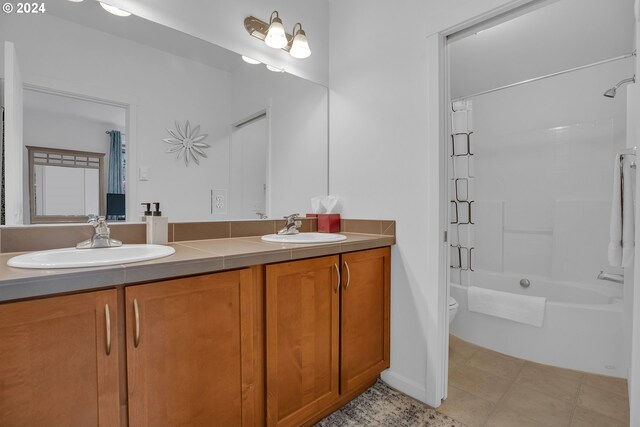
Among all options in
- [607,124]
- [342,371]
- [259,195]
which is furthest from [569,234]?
[259,195]

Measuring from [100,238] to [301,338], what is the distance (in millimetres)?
898

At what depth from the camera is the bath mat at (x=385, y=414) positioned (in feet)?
4.80

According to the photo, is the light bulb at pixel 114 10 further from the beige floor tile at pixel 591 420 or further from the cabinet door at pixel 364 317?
the beige floor tile at pixel 591 420

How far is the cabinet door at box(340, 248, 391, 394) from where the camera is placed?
1517 mm

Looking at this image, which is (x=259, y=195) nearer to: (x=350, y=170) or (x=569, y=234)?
(x=350, y=170)

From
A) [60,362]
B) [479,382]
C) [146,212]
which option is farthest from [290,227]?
[479,382]

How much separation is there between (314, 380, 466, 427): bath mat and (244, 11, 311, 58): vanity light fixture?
2019 mm

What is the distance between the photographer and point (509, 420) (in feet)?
4.89

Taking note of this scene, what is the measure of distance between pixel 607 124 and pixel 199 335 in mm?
3235

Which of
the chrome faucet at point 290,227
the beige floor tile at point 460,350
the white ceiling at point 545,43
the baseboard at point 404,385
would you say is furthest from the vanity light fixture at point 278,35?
the beige floor tile at point 460,350

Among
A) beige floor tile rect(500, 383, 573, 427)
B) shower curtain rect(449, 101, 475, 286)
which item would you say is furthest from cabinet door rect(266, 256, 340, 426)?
shower curtain rect(449, 101, 475, 286)

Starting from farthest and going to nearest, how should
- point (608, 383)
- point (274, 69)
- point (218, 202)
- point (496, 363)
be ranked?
point (496, 363), point (274, 69), point (608, 383), point (218, 202)

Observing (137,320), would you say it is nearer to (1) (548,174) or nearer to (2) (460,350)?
(2) (460,350)

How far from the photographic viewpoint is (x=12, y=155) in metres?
1.13
